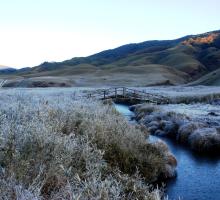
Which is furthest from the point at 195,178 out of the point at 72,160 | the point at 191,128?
the point at 191,128

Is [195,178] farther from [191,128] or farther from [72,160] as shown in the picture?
[191,128]

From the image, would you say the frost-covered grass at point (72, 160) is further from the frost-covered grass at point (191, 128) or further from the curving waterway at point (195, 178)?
the frost-covered grass at point (191, 128)

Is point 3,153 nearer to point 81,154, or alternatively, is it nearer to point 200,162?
point 81,154

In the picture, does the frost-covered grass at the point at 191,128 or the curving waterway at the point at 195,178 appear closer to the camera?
the curving waterway at the point at 195,178

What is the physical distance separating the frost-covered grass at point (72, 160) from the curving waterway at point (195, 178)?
80cm

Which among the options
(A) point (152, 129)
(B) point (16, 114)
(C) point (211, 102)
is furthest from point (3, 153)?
(C) point (211, 102)

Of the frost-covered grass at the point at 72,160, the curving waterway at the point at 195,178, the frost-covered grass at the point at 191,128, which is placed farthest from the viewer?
the frost-covered grass at the point at 191,128

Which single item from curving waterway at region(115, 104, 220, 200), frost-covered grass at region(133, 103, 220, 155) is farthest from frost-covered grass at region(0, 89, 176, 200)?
frost-covered grass at region(133, 103, 220, 155)

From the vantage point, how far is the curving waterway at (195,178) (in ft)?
51.2

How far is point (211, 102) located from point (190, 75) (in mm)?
109097

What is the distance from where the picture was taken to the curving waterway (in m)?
15.6

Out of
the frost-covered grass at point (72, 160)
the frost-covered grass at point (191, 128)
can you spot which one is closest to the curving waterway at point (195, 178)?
the frost-covered grass at point (72, 160)

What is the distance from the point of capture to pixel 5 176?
8820 mm

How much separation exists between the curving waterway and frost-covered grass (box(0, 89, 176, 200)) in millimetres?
801
